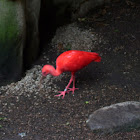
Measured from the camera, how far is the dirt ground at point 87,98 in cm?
399

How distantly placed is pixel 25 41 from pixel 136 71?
219 cm

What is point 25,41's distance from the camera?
5.11 m

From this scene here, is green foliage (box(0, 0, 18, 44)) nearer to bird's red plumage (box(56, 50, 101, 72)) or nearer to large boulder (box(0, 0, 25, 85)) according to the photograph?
large boulder (box(0, 0, 25, 85))

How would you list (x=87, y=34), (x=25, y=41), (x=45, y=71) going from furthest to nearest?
1. (x=87, y=34)
2. (x=25, y=41)
3. (x=45, y=71)

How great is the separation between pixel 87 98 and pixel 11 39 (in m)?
1.63

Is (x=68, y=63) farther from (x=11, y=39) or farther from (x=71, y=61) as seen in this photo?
(x=11, y=39)

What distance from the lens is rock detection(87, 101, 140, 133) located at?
12.6 ft

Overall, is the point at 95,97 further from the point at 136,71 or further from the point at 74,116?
the point at 136,71

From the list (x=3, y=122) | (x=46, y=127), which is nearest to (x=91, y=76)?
(x=46, y=127)

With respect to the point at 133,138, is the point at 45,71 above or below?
above

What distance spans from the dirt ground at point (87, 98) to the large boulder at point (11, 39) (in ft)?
1.49

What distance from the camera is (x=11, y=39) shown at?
4.67 m

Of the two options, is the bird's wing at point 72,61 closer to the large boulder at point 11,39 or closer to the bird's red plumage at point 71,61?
the bird's red plumage at point 71,61

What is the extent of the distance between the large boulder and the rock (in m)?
1.75
